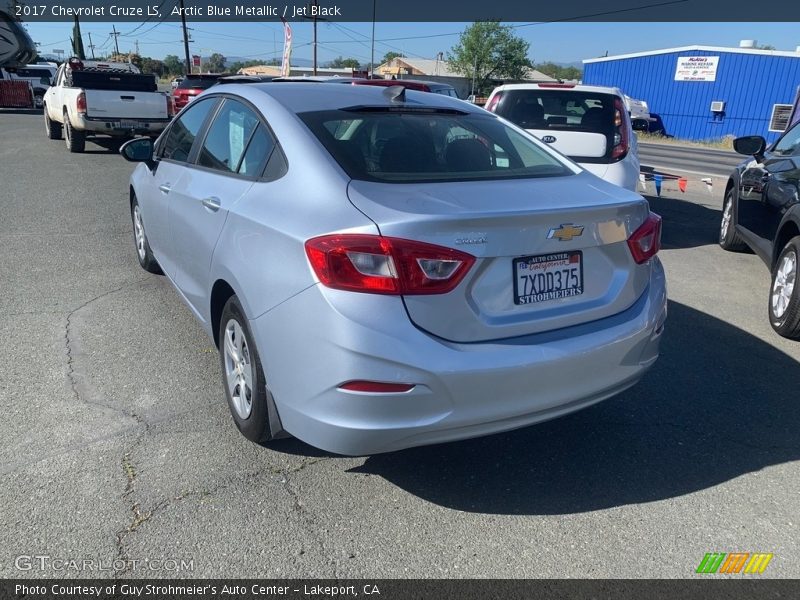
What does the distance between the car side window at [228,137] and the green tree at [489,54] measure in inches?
3288

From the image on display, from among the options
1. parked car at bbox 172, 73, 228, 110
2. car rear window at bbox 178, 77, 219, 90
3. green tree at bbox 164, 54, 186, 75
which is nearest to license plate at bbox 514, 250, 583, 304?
parked car at bbox 172, 73, 228, 110

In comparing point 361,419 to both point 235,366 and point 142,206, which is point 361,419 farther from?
point 142,206

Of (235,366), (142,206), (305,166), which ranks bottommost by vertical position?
(235,366)

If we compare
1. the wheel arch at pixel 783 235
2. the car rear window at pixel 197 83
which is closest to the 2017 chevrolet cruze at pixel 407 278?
the wheel arch at pixel 783 235

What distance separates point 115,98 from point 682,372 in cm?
1324

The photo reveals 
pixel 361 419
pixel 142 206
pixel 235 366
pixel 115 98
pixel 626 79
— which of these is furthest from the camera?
pixel 626 79

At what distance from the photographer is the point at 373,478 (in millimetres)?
3043

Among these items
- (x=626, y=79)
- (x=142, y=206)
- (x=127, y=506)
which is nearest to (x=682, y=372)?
(x=127, y=506)

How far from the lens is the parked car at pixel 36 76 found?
32719mm

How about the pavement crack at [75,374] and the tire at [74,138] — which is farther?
the tire at [74,138]

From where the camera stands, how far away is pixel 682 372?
422 cm

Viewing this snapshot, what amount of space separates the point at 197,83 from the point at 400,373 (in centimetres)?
1901

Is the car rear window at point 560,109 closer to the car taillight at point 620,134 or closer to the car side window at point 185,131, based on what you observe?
the car taillight at point 620,134

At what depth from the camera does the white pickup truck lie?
44.9 ft
